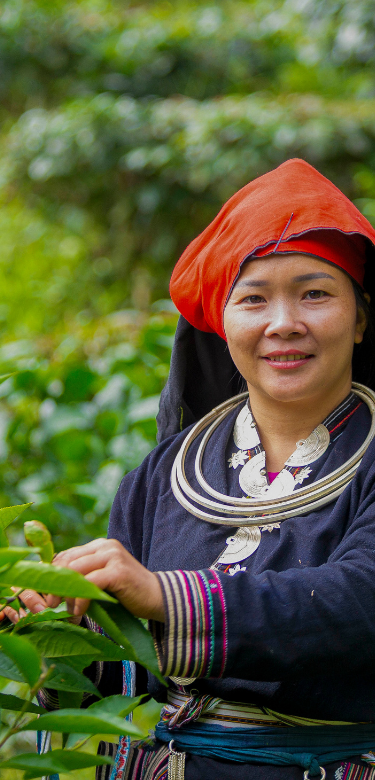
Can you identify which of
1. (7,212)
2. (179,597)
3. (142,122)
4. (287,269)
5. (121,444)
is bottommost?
(121,444)

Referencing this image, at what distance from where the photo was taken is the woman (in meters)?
1.15

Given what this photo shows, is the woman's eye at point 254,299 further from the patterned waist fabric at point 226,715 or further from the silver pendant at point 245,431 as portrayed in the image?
the patterned waist fabric at point 226,715

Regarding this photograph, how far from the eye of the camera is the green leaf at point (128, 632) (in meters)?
1.00

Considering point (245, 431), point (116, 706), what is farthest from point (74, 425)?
point (116, 706)

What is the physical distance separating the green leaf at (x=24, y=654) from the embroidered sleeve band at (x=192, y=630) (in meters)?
0.26

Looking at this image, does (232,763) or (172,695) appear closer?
(232,763)

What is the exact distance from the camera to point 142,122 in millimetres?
5965

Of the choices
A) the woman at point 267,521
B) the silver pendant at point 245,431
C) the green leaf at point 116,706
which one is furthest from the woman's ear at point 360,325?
the green leaf at point 116,706

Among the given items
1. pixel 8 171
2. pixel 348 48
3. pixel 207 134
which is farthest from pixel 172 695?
pixel 8 171

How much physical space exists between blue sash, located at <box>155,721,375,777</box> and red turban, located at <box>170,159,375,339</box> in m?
0.78

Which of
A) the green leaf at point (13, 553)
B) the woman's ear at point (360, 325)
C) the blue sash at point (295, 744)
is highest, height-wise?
the woman's ear at point (360, 325)

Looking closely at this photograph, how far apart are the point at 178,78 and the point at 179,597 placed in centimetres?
634

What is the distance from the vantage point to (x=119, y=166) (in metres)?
6.17

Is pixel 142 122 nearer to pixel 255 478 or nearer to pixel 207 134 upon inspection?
pixel 207 134
